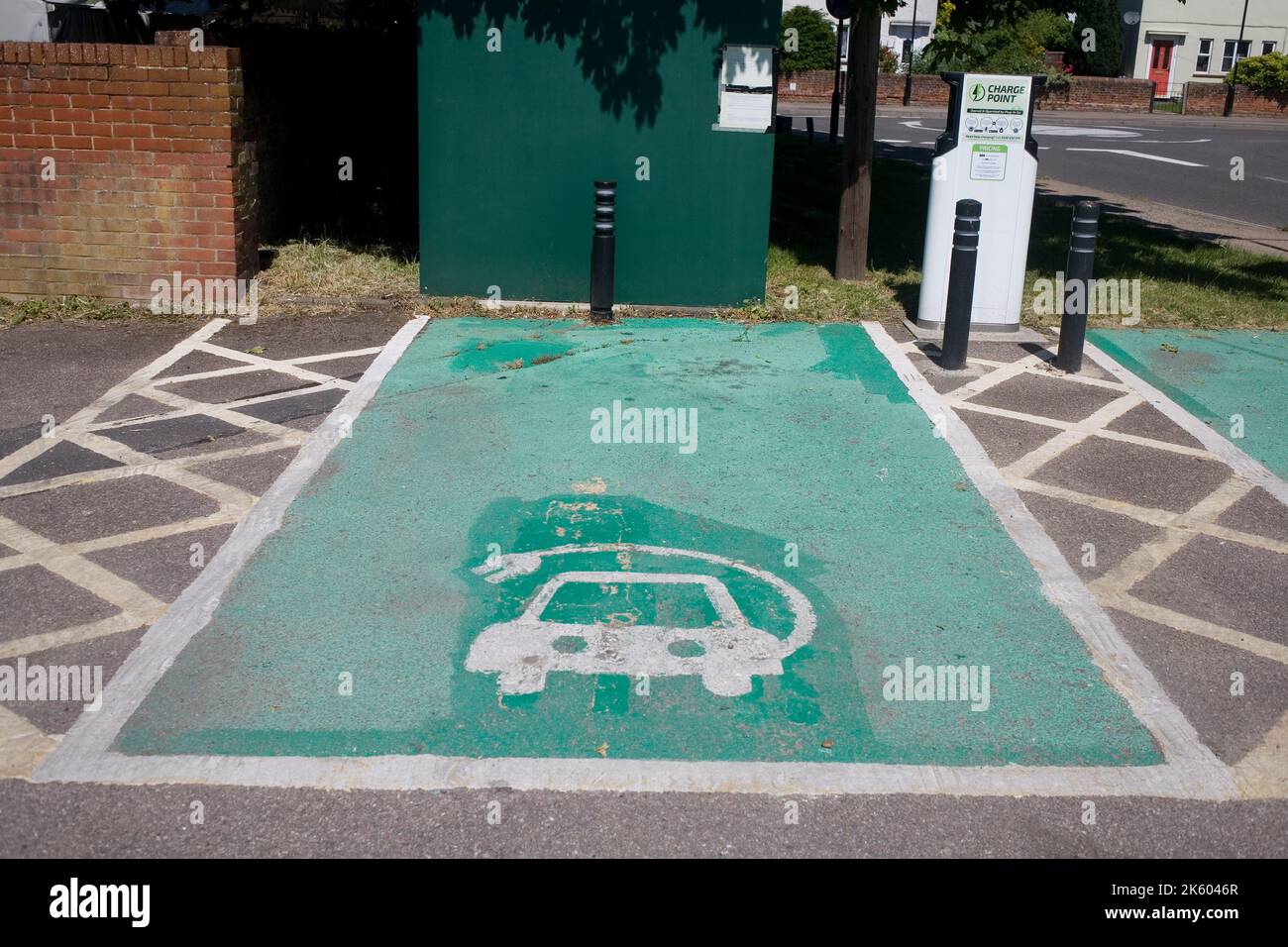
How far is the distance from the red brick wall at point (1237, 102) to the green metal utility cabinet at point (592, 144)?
4099 cm

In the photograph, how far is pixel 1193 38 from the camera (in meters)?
49.5

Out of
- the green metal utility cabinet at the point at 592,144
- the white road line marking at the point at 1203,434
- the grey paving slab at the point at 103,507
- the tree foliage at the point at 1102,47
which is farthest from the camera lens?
the tree foliage at the point at 1102,47

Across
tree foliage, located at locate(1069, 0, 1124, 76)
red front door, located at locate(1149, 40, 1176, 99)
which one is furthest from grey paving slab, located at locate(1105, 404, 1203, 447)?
red front door, located at locate(1149, 40, 1176, 99)

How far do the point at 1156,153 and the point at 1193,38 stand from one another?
26.0 m

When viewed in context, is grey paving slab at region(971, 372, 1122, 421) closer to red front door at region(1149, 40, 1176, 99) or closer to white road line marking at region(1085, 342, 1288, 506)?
white road line marking at region(1085, 342, 1288, 506)

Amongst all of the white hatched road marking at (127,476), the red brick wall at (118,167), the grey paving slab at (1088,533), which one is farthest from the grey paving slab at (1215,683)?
the red brick wall at (118,167)

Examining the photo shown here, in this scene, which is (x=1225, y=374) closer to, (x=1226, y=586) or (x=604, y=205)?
(x=1226, y=586)

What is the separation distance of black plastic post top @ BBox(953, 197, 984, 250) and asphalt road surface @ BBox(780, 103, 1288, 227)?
1051 centimetres

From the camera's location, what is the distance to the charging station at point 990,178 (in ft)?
31.7

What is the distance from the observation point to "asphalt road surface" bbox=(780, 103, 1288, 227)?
20062mm

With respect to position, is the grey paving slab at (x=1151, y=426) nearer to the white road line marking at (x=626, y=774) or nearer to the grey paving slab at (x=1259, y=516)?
the grey paving slab at (x=1259, y=516)

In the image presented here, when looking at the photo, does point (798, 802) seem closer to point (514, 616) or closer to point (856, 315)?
point (514, 616)

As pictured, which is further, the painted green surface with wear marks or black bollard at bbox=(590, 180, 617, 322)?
black bollard at bbox=(590, 180, 617, 322)
